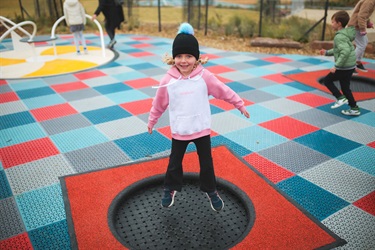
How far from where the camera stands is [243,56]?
894cm

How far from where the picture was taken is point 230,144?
398cm

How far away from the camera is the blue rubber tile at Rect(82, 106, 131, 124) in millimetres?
4785

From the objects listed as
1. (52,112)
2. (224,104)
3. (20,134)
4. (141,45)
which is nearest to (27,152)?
(20,134)

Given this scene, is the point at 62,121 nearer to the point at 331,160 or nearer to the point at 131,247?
the point at 131,247

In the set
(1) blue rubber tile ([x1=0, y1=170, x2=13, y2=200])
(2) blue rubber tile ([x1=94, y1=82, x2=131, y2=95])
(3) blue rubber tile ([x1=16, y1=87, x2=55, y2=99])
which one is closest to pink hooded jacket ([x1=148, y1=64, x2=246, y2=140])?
(1) blue rubber tile ([x1=0, y1=170, x2=13, y2=200])

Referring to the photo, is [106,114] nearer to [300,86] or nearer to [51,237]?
[51,237]

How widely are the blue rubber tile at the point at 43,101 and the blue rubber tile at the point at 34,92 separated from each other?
0.58 feet

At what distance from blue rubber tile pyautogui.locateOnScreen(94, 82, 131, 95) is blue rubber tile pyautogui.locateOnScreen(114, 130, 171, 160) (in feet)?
6.92

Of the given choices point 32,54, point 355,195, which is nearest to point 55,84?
point 32,54

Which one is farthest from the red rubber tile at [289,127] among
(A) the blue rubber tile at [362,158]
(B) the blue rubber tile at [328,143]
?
(A) the blue rubber tile at [362,158]

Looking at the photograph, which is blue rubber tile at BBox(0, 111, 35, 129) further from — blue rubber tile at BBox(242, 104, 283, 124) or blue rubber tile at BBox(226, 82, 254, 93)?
blue rubber tile at BBox(226, 82, 254, 93)

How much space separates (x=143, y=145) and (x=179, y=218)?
146cm

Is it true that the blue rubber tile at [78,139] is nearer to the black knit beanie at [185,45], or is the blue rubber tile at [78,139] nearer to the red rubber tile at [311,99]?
the black knit beanie at [185,45]

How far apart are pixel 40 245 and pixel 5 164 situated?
154cm
